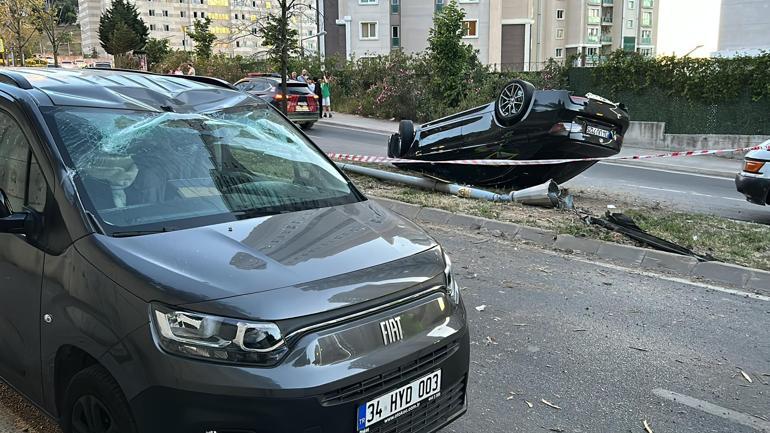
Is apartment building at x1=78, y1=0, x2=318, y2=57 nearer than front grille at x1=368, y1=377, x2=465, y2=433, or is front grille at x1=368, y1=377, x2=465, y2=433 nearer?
front grille at x1=368, y1=377, x2=465, y2=433

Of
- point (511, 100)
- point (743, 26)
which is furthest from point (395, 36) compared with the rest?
point (511, 100)

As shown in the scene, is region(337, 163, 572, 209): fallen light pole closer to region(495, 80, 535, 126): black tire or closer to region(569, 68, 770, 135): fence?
region(495, 80, 535, 126): black tire

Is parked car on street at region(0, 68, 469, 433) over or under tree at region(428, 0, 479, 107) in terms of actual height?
under

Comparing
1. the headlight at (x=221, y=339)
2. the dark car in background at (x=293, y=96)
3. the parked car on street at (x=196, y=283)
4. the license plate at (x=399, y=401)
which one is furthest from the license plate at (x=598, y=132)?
the dark car in background at (x=293, y=96)

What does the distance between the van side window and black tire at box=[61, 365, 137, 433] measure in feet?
2.89

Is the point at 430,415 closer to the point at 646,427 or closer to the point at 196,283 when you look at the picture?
the point at 196,283

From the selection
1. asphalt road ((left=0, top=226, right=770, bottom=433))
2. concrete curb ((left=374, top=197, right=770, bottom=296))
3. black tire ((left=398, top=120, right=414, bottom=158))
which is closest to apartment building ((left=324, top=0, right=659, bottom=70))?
black tire ((left=398, top=120, right=414, bottom=158))

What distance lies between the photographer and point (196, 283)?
2453 mm

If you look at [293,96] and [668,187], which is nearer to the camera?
[668,187]

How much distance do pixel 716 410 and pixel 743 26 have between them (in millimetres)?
33871

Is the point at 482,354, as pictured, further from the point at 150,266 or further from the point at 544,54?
the point at 544,54

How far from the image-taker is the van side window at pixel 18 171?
121 inches

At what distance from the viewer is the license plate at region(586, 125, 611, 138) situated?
29.8 ft

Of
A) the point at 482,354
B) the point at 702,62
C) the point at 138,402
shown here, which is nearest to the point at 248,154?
the point at 138,402
